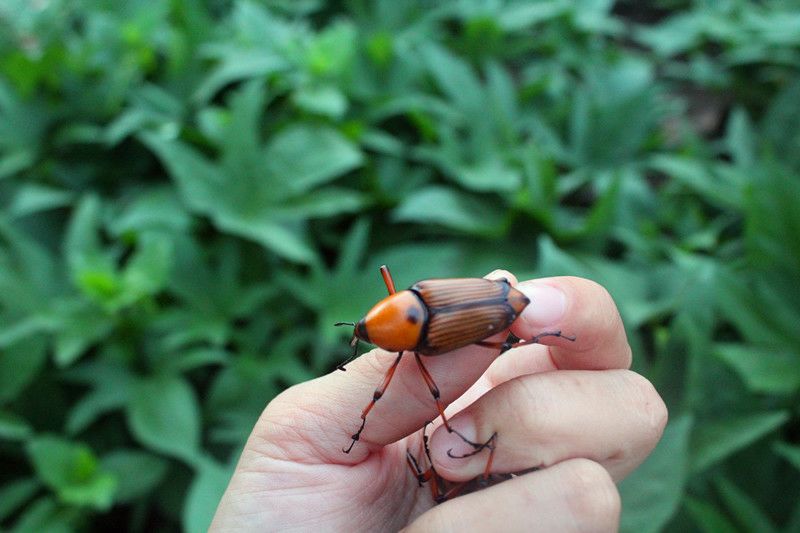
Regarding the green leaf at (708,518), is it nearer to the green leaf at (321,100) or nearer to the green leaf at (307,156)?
the green leaf at (307,156)

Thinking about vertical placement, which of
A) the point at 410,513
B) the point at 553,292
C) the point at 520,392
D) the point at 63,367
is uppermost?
the point at 553,292

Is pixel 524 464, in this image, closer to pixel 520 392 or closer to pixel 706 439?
pixel 520 392

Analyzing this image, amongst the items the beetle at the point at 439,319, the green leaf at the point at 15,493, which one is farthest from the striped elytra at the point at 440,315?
the green leaf at the point at 15,493

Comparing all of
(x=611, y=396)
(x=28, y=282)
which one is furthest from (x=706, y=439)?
(x=28, y=282)

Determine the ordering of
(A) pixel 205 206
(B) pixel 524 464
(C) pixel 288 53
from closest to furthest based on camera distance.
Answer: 1. (B) pixel 524 464
2. (A) pixel 205 206
3. (C) pixel 288 53

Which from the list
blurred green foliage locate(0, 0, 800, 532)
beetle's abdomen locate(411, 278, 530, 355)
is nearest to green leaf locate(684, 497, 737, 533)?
blurred green foliage locate(0, 0, 800, 532)

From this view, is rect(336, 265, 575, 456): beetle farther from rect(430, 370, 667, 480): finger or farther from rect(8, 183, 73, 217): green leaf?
rect(8, 183, 73, 217): green leaf
